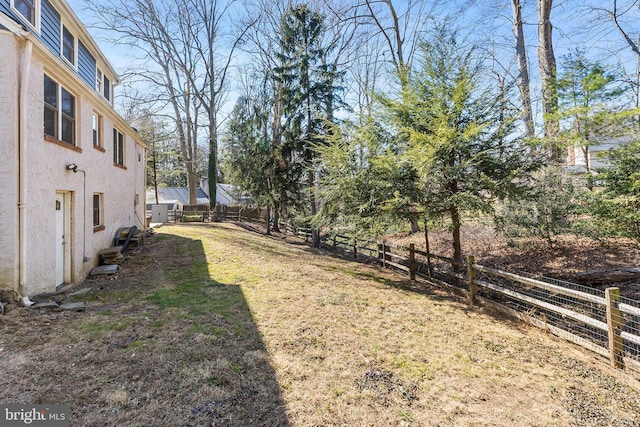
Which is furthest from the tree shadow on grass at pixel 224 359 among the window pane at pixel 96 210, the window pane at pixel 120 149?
the window pane at pixel 120 149

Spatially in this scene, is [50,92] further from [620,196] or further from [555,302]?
[620,196]

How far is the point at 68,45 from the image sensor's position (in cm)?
Result: 840

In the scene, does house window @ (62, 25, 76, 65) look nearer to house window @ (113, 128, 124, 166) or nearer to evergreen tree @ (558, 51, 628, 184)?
house window @ (113, 128, 124, 166)

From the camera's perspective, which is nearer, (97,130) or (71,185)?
(71,185)

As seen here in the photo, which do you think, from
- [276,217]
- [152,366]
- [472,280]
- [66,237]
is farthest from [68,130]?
[276,217]

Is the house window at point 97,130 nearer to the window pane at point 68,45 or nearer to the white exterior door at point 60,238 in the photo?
the window pane at point 68,45

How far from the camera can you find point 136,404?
280 centimetres

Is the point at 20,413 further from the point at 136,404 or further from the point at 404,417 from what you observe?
the point at 404,417

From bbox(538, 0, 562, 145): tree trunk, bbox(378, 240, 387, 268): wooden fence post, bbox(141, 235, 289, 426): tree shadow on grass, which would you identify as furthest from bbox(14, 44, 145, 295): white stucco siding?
bbox(538, 0, 562, 145): tree trunk

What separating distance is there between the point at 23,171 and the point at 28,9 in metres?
4.47

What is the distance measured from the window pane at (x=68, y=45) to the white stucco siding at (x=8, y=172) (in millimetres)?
4167

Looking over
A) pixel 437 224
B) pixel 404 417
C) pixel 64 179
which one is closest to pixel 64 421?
pixel 404 417

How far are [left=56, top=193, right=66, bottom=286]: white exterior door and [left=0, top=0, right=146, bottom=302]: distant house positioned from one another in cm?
2

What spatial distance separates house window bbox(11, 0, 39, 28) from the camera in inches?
249
